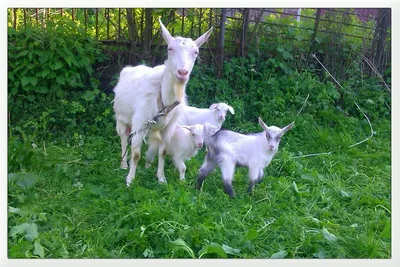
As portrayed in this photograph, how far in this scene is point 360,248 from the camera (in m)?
3.39

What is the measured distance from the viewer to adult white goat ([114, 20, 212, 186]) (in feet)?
12.4

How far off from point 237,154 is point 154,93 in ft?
3.14

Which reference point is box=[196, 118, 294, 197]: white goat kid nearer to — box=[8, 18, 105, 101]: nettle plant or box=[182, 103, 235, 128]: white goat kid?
box=[182, 103, 235, 128]: white goat kid

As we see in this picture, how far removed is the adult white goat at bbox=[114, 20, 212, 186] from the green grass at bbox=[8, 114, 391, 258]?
1.18 feet

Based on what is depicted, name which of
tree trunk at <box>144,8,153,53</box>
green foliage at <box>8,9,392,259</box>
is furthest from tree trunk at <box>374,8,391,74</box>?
tree trunk at <box>144,8,153,53</box>

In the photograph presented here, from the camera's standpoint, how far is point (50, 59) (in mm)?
5906

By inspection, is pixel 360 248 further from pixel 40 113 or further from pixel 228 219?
pixel 40 113

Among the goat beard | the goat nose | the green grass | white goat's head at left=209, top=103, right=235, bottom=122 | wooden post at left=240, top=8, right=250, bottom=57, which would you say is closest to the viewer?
the green grass

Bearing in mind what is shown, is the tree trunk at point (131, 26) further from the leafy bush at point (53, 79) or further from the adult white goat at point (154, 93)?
the adult white goat at point (154, 93)

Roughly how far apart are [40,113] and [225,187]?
2.97 m

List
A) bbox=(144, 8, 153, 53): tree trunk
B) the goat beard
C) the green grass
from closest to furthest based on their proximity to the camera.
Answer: the green grass
the goat beard
bbox=(144, 8, 153, 53): tree trunk

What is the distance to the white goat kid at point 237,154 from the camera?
3.95 meters

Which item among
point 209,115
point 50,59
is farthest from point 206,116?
point 50,59

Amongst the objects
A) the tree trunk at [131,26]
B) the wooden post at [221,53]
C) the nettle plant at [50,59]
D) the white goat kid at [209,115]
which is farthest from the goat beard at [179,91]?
the nettle plant at [50,59]
